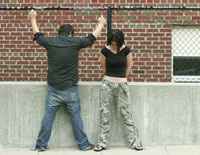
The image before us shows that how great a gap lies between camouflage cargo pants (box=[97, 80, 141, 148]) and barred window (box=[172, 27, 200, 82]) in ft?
8.76

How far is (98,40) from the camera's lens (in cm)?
1224

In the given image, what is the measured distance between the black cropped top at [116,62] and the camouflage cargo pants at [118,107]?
0.16 metres

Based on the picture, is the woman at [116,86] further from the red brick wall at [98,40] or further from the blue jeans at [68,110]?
the red brick wall at [98,40]

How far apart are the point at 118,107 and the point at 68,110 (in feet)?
2.33

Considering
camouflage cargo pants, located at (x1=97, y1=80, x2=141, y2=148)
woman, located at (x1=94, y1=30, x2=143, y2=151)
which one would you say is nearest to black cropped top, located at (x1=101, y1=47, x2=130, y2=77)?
woman, located at (x1=94, y1=30, x2=143, y2=151)

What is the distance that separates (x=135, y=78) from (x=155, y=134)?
218 cm

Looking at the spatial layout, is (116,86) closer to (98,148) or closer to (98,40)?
(98,148)

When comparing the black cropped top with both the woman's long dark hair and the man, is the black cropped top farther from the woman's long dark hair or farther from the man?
the man

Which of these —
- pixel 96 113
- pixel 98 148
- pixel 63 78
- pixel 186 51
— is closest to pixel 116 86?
pixel 96 113

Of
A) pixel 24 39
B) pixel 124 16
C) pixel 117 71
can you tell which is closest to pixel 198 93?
pixel 117 71

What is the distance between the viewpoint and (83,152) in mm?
9859

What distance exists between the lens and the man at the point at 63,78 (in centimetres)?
973

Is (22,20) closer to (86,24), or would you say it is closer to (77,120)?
(86,24)

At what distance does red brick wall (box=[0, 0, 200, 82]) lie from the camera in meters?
12.2
